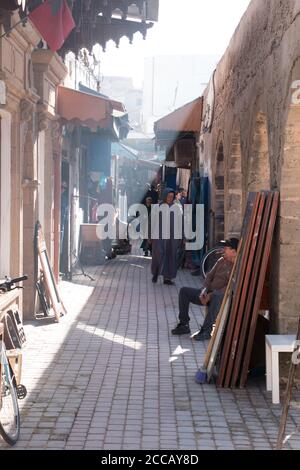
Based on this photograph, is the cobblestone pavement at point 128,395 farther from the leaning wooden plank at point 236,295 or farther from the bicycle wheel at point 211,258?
the bicycle wheel at point 211,258

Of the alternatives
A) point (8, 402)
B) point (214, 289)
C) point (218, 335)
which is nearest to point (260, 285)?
point (218, 335)

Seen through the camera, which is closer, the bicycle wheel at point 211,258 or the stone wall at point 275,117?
the stone wall at point 275,117

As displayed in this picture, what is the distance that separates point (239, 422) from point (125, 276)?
29.8ft

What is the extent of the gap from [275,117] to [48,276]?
400 cm

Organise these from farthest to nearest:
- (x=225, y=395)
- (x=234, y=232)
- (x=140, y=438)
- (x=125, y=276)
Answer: (x=125, y=276) < (x=234, y=232) < (x=225, y=395) < (x=140, y=438)

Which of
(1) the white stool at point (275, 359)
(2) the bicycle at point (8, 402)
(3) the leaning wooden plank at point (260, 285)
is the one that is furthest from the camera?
(3) the leaning wooden plank at point (260, 285)

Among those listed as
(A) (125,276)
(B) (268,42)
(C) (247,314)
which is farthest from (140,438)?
(A) (125,276)

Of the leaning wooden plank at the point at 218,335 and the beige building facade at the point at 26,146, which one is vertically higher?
the beige building facade at the point at 26,146

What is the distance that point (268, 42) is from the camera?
295 inches

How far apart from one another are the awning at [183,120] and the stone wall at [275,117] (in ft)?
17.8

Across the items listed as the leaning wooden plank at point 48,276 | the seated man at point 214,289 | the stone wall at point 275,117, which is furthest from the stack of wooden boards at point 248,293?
the leaning wooden plank at point 48,276

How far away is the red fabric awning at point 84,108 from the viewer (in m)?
10.7

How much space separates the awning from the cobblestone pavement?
6463mm

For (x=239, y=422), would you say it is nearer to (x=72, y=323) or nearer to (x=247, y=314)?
(x=247, y=314)
